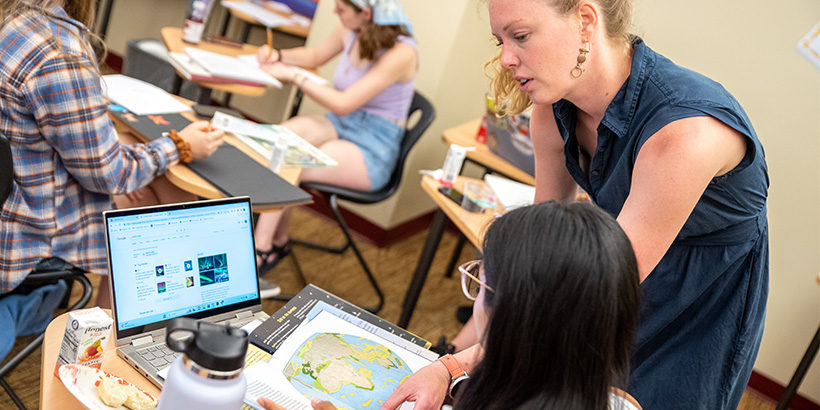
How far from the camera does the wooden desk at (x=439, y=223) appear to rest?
2.18 meters

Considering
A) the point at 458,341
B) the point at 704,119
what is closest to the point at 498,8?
the point at 704,119

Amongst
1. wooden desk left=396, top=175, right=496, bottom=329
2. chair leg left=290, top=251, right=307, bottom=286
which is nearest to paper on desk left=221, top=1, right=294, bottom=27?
chair leg left=290, top=251, right=307, bottom=286

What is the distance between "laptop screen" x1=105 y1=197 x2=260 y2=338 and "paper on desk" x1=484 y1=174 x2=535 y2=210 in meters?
1.26

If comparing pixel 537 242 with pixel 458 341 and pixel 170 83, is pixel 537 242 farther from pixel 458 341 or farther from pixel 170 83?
pixel 170 83

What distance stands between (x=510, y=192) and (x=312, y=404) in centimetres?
151

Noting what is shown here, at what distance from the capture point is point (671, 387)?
1351 millimetres

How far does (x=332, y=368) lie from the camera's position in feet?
3.77

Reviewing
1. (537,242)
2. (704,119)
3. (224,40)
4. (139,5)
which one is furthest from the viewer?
(139,5)

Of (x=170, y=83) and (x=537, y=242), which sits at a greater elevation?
(x=537, y=242)

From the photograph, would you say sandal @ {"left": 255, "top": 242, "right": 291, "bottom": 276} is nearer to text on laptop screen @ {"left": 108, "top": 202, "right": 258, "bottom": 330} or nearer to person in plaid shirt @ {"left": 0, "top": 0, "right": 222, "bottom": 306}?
person in plaid shirt @ {"left": 0, "top": 0, "right": 222, "bottom": 306}

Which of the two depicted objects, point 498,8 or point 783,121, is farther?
point 783,121

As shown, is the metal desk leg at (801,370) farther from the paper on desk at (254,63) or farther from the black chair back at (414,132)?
the paper on desk at (254,63)

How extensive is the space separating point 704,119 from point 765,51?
2088mm

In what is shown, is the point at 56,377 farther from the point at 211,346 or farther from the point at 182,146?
the point at 182,146
